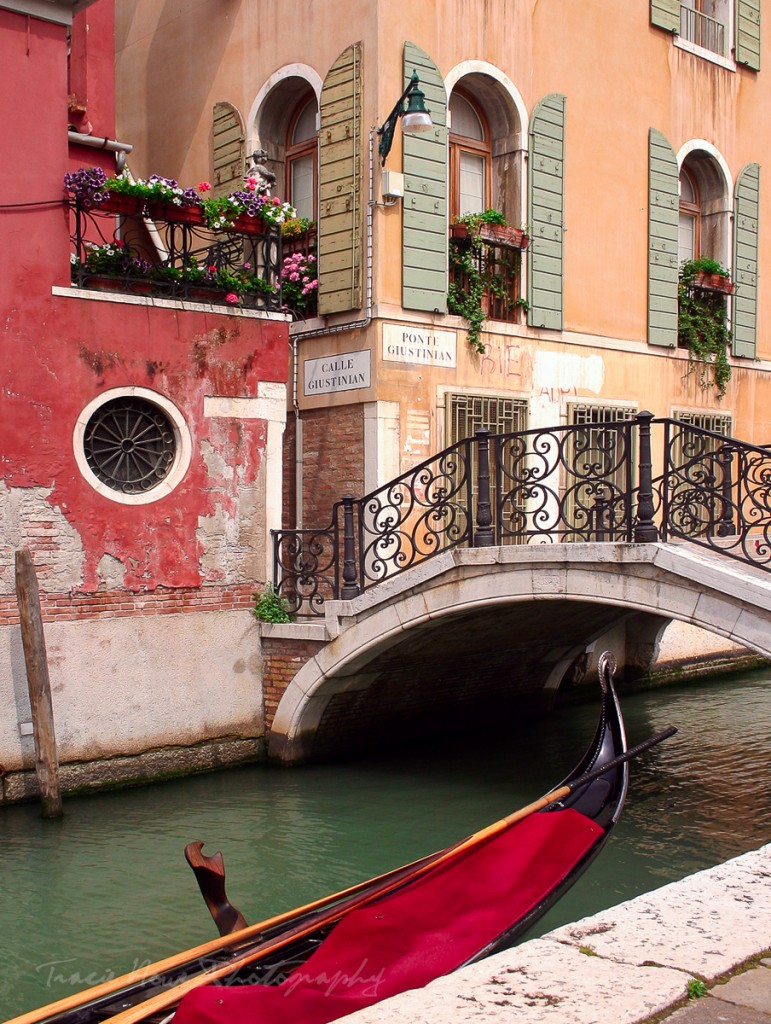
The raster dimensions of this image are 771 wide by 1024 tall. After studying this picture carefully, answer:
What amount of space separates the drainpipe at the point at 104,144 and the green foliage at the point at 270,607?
4.48 metres

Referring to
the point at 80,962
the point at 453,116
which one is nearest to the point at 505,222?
the point at 453,116

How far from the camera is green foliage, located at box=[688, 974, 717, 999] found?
2609mm

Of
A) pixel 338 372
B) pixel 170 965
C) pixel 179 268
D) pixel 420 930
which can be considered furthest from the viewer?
pixel 338 372

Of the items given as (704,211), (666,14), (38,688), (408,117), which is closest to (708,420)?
(704,211)

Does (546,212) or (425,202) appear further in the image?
(546,212)

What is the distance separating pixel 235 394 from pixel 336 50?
3.22 meters

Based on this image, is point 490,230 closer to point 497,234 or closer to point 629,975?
point 497,234

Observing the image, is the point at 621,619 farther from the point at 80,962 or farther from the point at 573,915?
the point at 80,962

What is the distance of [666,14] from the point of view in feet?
37.7

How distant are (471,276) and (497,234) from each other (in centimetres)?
44

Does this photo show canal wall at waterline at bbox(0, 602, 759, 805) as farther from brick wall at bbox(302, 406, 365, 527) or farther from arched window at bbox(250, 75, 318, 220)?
arched window at bbox(250, 75, 318, 220)

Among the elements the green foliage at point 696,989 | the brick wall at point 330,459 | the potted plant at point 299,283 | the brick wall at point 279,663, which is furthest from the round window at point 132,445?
the green foliage at point 696,989

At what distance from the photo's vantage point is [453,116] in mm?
10180

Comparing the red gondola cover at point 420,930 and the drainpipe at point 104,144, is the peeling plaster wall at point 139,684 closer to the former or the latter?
the red gondola cover at point 420,930
